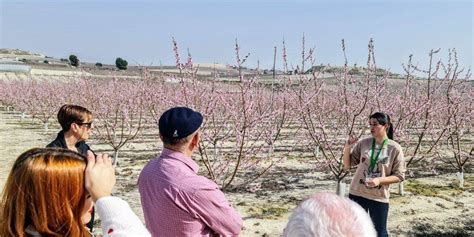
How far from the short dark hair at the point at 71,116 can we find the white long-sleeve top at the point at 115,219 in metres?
2.14

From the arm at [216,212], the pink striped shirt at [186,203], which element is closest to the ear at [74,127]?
the pink striped shirt at [186,203]

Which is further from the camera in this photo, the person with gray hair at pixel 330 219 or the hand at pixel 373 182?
the hand at pixel 373 182

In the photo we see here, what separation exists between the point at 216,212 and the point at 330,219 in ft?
3.05

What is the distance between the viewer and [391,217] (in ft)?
22.2

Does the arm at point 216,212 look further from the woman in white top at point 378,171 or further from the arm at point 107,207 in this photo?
the woman in white top at point 378,171

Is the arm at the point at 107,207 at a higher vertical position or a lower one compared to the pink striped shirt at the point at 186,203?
higher

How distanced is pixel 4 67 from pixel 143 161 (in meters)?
69.5

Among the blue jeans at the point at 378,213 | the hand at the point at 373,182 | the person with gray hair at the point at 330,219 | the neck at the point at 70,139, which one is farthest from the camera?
the blue jeans at the point at 378,213

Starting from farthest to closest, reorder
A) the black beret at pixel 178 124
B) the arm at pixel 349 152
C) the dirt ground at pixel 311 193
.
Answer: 1. the dirt ground at pixel 311 193
2. the arm at pixel 349 152
3. the black beret at pixel 178 124

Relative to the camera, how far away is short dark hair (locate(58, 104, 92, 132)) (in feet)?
11.8

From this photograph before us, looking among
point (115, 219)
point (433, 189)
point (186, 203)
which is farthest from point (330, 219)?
point (433, 189)

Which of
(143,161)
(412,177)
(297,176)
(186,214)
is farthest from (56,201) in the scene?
(143,161)

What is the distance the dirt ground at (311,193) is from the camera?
20.7ft

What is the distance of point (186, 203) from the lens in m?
2.23
